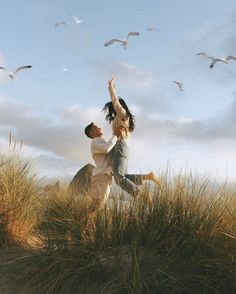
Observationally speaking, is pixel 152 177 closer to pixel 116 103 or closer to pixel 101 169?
pixel 101 169

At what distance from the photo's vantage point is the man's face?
7.56 meters

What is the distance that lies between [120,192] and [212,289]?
155 centimetres

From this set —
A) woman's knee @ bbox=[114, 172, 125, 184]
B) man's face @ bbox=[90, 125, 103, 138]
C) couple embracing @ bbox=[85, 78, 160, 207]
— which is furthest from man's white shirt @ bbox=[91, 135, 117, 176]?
woman's knee @ bbox=[114, 172, 125, 184]

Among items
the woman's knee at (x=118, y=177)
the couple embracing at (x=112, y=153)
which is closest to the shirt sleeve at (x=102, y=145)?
the couple embracing at (x=112, y=153)

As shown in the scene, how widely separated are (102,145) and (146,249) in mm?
1951

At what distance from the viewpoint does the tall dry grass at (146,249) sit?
5457mm

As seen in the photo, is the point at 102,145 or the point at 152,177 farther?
the point at 102,145

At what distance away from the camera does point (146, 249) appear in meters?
5.64

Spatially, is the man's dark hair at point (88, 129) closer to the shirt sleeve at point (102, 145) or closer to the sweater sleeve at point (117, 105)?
the shirt sleeve at point (102, 145)

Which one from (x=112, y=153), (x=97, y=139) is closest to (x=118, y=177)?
(x=112, y=153)

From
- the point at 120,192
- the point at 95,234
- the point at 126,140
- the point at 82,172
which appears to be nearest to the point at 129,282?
the point at 95,234

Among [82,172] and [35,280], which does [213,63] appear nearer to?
[35,280]

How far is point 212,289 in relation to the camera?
5457 mm

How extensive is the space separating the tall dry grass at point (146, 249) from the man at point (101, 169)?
716 millimetres
